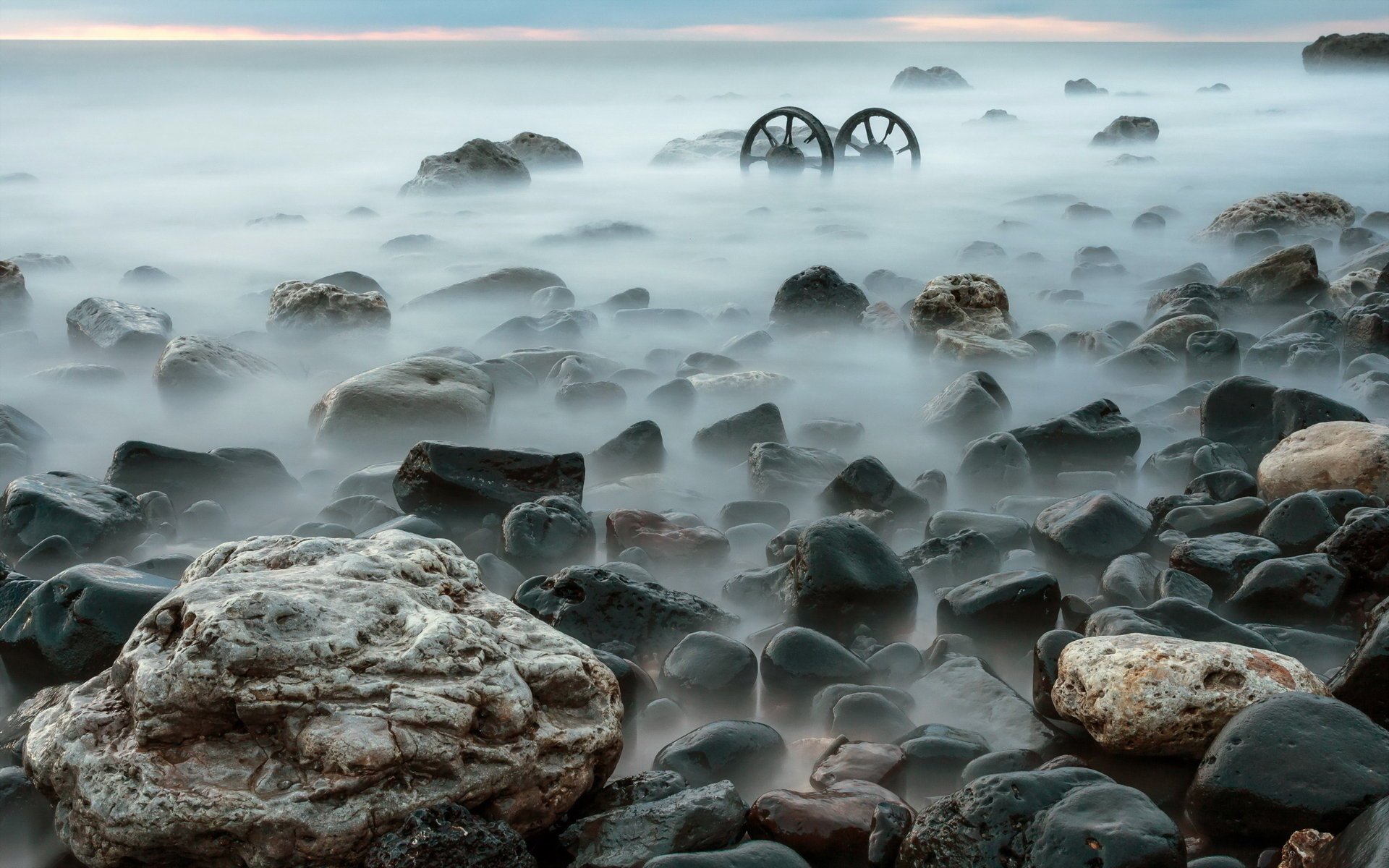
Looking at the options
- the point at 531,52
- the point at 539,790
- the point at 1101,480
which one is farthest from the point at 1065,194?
the point at 531,52

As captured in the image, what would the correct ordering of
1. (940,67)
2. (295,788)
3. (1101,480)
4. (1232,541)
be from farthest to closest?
(940,67) → (1101,480) → (1232,541) → (295,788)

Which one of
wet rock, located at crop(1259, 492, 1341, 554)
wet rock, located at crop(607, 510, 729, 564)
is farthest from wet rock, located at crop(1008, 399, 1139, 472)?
wet rock, located at crop(607, 510, 729, 564)

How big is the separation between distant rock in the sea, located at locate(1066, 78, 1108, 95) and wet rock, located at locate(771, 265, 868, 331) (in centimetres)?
4459

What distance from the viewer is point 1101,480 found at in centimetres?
497

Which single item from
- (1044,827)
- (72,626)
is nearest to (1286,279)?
(1044,827)

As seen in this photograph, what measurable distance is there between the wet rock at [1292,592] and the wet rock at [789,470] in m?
1.83

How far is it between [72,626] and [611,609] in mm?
1551

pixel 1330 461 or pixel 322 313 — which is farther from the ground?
pixel 322 313

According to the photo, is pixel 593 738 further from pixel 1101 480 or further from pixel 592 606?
pixel 1101 480

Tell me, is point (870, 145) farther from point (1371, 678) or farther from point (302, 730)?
point (302, 730)

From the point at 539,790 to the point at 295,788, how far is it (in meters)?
0.50

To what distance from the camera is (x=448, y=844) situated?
6.95 feet

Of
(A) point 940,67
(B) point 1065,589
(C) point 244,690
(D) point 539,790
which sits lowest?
(B) point 1065,589

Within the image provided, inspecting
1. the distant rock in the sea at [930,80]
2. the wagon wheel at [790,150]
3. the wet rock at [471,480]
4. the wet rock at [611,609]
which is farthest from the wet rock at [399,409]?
the distant rock in the sea at [930,80]
